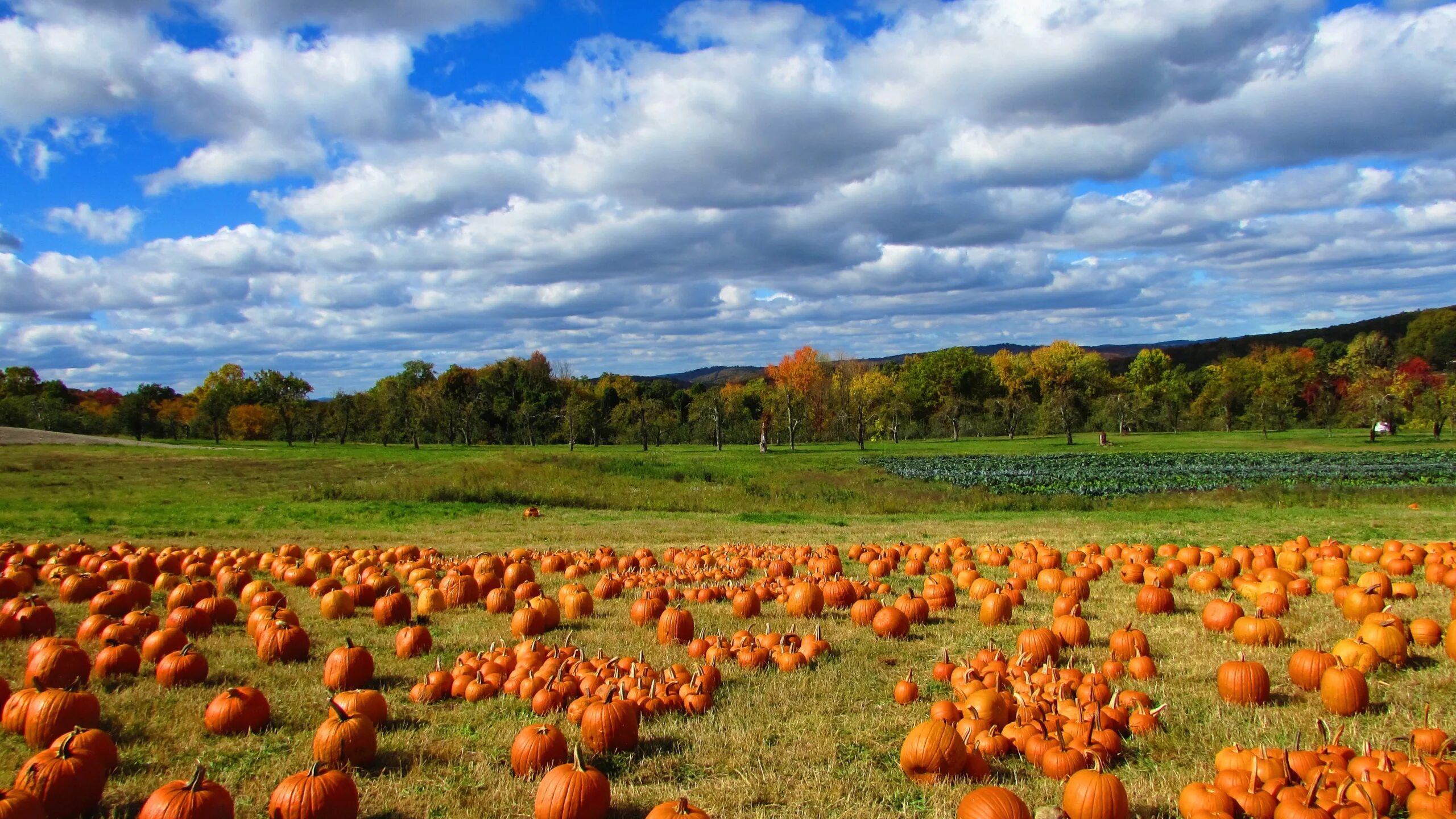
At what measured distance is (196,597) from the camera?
10156mm

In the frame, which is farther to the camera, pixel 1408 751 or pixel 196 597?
pixel 196 597

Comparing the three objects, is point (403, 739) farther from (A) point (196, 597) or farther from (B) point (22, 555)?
(B) point (22, 555)

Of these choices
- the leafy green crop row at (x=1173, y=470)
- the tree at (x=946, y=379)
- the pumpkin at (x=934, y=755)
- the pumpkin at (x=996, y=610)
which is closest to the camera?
the pumpkin at (x=934, y=755)

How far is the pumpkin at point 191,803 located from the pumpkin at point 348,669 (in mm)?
2683

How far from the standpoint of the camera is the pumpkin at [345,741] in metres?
5.51

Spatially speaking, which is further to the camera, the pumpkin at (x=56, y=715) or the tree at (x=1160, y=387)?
the tree at (x=1160, y=387)

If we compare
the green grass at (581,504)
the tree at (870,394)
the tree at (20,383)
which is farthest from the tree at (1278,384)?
the tree at (20,383)

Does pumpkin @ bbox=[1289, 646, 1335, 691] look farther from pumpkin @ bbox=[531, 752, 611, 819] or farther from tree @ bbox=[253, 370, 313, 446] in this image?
tree @ bbox=[253, 370, 313, 446]

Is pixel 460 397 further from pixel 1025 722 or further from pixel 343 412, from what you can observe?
pixel 1025 722

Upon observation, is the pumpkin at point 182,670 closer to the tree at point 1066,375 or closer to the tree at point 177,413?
the tree at point 1066,375

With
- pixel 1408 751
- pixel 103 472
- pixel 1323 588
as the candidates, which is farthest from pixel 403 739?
pixel 103 472

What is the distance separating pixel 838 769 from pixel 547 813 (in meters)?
1.93

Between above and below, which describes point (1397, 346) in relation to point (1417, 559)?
above

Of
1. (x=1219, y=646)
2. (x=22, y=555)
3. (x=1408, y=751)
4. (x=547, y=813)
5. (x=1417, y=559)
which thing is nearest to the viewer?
(x=547, y=813)
